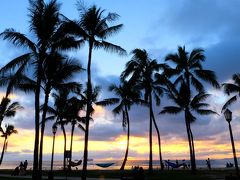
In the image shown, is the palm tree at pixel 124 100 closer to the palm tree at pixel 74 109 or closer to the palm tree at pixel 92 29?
the palm tree at pixel 74 109

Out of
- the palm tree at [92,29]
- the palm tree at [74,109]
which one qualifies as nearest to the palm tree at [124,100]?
the palm tree at [74,109]

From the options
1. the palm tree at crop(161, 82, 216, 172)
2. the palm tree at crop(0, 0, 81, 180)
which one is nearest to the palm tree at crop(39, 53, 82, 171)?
the palm tree at crop(0, 0, 81, 180)

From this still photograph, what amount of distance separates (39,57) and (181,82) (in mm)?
19744

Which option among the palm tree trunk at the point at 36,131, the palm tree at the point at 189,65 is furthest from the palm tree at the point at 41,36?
the palm tree at the point at 189,65

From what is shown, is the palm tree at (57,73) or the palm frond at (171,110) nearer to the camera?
the palm tree at (57,73)

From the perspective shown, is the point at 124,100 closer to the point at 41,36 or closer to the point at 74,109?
the point at 74,109

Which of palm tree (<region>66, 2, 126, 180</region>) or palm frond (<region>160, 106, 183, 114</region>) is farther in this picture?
palm frond (<region>160, 106, 183, 114</region>)

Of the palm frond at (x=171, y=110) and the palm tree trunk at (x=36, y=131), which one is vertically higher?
the palm frond at (x=171, y=110)

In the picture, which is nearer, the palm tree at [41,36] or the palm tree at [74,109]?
the palm tree at [41,36]

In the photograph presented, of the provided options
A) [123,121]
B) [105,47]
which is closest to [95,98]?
[123,121]

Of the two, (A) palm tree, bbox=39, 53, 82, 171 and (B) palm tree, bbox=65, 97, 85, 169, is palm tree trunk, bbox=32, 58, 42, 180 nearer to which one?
(A) palm tree, bbox=39, 53, 82, 171

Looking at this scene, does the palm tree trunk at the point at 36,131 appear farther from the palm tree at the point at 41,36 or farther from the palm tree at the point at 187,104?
the palm tree at the point at 187,104

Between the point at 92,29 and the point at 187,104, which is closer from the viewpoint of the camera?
the point at 92,29

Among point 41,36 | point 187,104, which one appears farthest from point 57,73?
point 187,104
